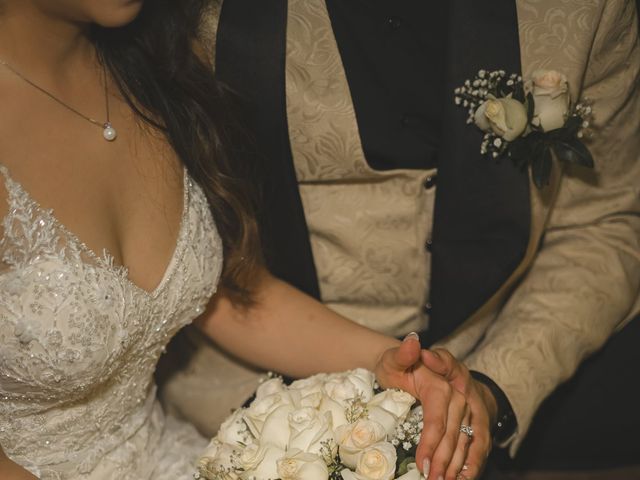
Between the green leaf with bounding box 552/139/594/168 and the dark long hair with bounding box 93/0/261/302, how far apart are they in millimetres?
631

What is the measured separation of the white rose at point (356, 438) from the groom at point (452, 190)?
0.51 m

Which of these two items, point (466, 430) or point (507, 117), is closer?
point (466, 430)

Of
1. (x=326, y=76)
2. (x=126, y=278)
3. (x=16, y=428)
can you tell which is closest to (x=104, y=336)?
(x=126, y=278)

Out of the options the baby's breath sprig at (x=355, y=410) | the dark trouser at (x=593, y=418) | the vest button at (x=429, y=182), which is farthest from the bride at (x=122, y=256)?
the dark trouser at (x=593, y=418)

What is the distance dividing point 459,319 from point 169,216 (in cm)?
70

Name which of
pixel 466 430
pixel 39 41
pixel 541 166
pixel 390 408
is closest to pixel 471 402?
pixel 466 430

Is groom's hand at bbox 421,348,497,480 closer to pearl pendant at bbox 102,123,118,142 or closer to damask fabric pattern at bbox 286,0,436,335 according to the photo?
damask fabric pattern at bbox 286,0,436,335

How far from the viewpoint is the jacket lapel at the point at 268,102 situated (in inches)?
68.4

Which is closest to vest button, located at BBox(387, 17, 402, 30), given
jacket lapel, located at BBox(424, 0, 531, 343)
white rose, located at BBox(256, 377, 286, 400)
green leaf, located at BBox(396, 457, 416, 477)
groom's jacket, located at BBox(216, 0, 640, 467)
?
groom's jacket, located at BBox(216, 0, 640, 467)

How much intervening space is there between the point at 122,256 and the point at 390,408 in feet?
1.72

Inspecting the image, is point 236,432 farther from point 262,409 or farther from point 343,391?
point 343,391

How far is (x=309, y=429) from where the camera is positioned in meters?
1.32

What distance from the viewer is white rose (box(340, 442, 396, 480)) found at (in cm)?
126

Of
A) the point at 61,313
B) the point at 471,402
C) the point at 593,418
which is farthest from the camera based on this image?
the point at 593,418
